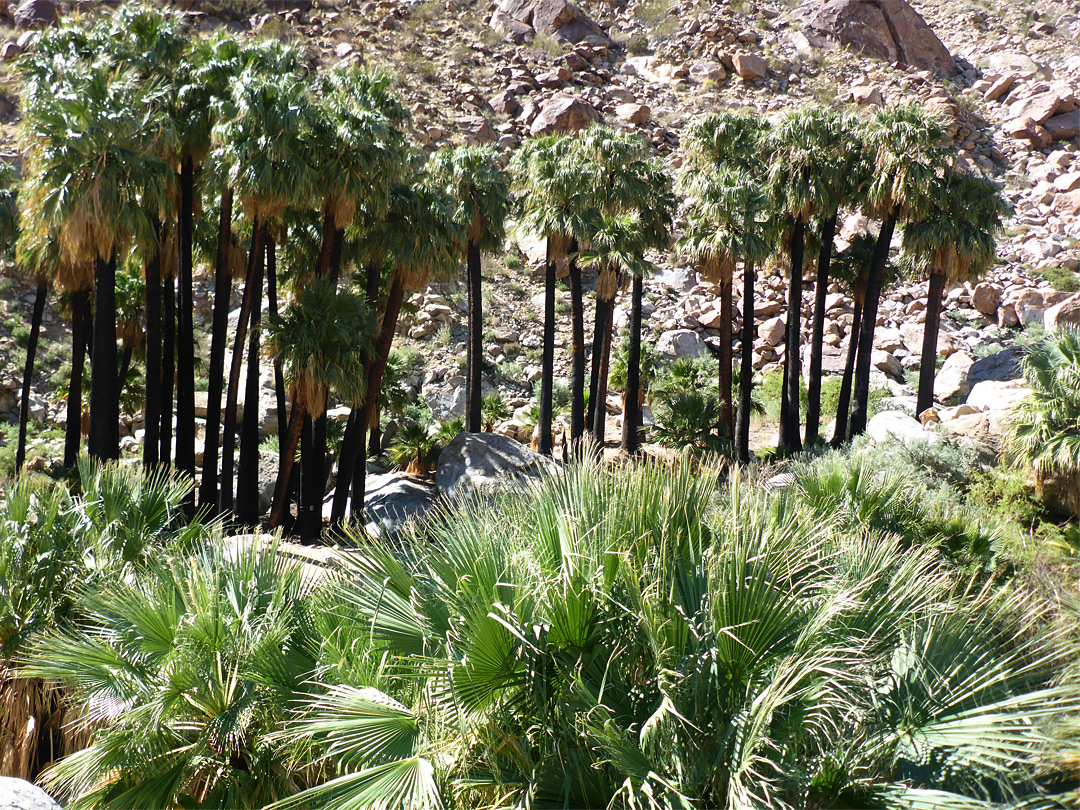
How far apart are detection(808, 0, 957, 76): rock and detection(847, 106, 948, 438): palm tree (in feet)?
118

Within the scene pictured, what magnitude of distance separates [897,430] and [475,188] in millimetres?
14762

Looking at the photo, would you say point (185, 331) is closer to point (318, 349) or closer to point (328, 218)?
point (318, 349)

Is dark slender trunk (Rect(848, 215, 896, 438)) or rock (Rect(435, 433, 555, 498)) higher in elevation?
dark slender trunk (Rect(848, 215, 896, 438))

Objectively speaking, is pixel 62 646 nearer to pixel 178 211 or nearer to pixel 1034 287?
pixel 178 211

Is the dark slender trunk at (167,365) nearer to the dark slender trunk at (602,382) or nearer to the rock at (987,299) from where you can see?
the dark slender trunk at (602,382)

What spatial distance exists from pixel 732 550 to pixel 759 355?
118 ft

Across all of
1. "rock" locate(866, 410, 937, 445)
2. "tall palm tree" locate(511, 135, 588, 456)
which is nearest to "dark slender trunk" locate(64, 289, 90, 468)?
"tall palm tree" locate(511, 135, 588, 456)

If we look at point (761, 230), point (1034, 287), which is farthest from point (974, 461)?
point (1034, 287)

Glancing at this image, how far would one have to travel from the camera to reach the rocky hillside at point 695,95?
37469 mm

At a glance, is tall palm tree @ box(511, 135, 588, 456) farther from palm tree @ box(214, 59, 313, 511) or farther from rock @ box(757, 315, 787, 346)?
rock @ box(757, 315, 787, 346)

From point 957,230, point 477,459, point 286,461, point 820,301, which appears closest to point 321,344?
point 286,461

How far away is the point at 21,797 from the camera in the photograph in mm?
4449

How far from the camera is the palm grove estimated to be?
16.9 metres

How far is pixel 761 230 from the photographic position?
2598 cm
